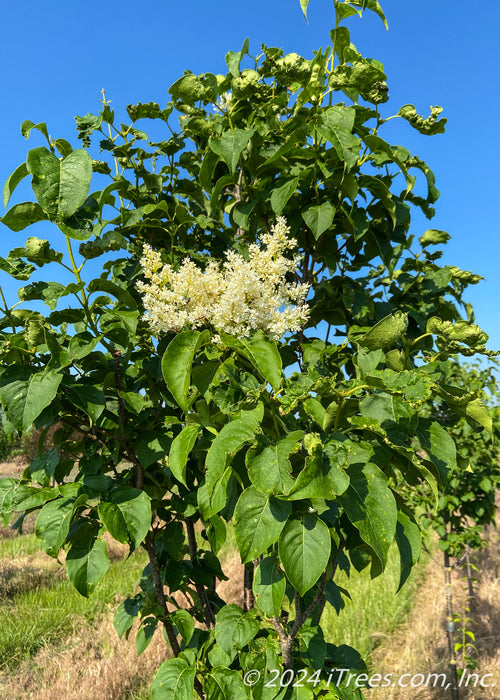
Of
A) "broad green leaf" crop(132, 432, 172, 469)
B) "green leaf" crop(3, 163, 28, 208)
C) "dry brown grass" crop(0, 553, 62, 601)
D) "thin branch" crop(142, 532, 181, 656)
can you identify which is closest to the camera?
"green leaf" crop(3, 163, 28, 208)

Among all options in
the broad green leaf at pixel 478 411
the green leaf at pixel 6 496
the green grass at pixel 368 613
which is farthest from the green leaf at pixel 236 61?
the green grass at pixel 368 613

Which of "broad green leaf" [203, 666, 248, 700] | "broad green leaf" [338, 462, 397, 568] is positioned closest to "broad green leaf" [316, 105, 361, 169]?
"broad green leaf" [338, 462, 397, 568]

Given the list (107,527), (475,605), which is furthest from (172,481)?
(475,605)

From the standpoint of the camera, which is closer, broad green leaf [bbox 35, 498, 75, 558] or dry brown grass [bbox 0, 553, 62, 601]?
broad green leaf [bbox 35, 498, 75, 558]

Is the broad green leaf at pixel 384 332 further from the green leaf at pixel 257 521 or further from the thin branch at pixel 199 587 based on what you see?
the thin branch at pixel 199 587

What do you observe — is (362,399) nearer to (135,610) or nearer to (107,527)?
(107,527)

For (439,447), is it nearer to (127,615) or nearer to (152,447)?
(152,447)

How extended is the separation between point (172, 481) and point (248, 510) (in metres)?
0.86

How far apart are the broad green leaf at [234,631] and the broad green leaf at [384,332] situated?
868 millimetres

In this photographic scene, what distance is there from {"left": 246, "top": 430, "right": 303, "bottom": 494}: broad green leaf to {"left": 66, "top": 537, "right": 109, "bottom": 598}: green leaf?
56 cm

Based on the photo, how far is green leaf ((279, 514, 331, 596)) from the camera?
1.07 metres

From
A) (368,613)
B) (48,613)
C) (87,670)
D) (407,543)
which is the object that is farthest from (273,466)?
(48,613)

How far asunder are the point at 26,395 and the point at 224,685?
95 centimetres

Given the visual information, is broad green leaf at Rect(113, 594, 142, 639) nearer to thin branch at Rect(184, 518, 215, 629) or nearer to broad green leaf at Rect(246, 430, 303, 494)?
thin branch at Rect(184, 518, 215, 629)
